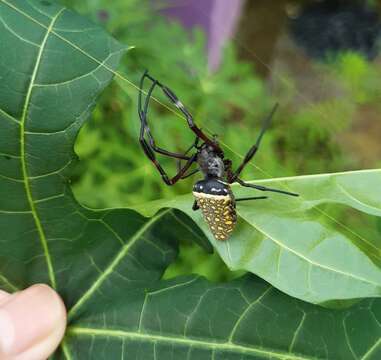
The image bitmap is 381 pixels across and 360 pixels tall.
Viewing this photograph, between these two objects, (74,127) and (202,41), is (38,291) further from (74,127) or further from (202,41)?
(202,41)

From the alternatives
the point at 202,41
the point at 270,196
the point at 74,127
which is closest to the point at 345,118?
the point at 270,196

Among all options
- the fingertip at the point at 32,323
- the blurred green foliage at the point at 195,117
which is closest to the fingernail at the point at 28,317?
the fingertip at the point at 32,323

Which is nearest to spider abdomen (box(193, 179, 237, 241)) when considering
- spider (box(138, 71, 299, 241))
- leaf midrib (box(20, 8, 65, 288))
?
spider (box(138, 71, 299, 241))

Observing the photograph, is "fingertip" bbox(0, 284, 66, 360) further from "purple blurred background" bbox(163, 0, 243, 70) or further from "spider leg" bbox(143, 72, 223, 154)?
"purple blurred background" bbox(163, 0, 243, 70)

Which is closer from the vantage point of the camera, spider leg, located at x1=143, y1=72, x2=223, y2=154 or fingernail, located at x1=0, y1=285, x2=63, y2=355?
spider leg, located at x1=143, y1=72, x2=223, y2=154

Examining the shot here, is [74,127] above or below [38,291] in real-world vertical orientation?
above
